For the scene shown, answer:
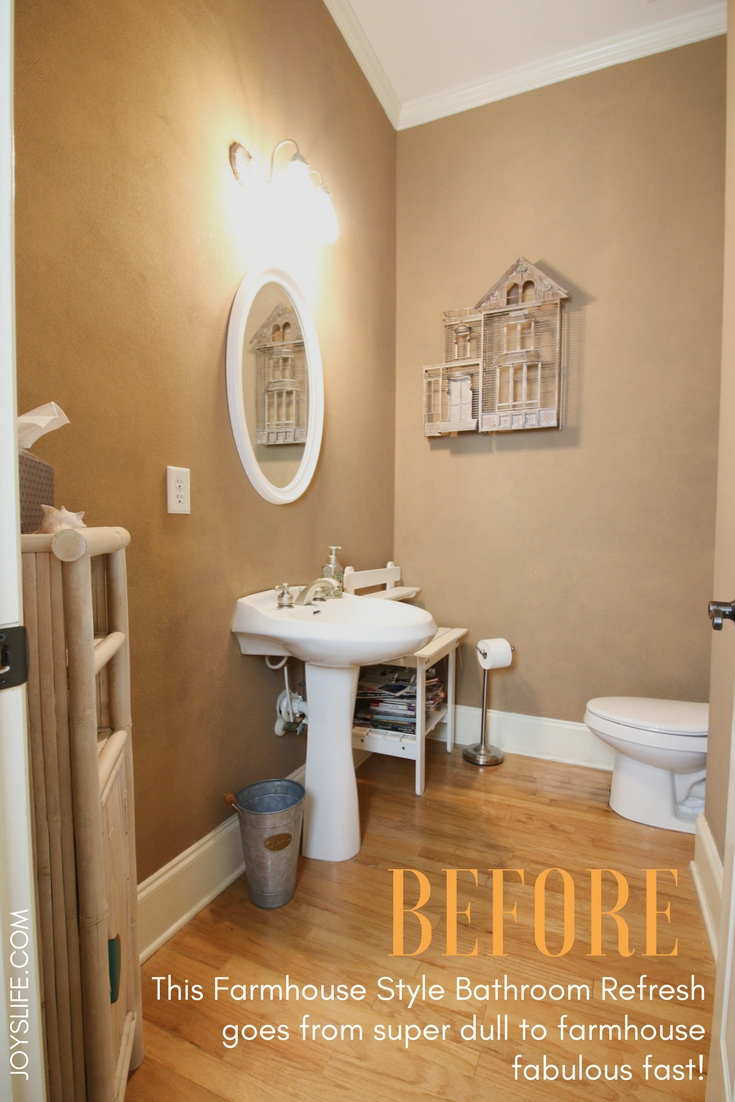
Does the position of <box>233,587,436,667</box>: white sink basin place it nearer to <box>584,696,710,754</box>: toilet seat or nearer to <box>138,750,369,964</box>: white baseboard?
<box>138,750,369,964</box>: white baseboard

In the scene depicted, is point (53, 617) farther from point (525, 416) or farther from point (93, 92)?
point (525, 416)

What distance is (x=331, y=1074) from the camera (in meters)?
1.01

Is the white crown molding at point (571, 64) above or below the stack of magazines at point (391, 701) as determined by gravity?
above

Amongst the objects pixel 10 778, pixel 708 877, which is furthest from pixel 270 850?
pixel 708 877

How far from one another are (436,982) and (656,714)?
1.11 meters

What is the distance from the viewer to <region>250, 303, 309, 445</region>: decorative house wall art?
1666mm

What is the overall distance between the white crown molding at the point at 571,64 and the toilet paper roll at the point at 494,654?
2.31 meters

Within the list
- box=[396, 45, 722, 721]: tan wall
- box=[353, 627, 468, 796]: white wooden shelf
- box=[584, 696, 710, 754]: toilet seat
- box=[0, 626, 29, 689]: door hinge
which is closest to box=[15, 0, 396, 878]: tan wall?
box=[353, 627, 468, 796]: white wooden shelf

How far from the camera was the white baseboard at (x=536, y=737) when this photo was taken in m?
2.30

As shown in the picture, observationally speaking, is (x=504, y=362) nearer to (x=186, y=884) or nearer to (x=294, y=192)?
(x=294, y=192)

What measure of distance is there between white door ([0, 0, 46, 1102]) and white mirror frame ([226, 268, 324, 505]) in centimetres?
103

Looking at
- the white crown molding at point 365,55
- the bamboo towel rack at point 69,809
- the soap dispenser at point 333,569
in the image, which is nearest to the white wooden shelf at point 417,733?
the soap dispenser at point 333,569

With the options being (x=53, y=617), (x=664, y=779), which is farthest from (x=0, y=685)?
(x=664, y=779)

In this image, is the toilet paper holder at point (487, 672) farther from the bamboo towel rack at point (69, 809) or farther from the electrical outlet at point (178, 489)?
the bamboo towel rack at point (69, 809)
